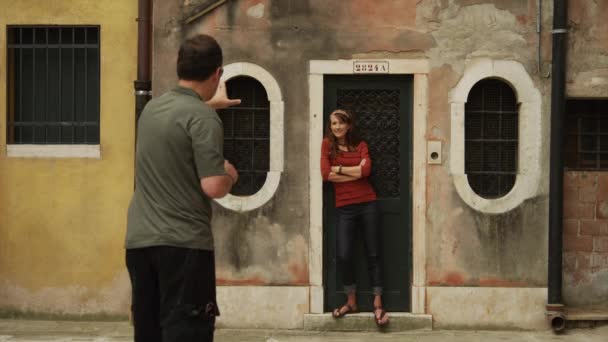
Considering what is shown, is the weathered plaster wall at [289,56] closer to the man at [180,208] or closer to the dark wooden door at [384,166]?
the dark wooden door at [384,166]

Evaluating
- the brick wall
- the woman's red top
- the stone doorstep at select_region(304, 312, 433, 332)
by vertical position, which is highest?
the woman's red top

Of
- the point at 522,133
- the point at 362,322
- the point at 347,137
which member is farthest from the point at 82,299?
the point at 522,133

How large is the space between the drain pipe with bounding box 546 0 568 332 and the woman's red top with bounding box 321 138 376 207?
173 cm

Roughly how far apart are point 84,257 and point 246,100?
238cm

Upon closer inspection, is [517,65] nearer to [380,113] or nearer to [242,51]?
[380,113]

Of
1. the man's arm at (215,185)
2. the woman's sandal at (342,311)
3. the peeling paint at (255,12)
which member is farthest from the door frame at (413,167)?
the man's arm at (215,185)

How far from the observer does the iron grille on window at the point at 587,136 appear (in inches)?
370

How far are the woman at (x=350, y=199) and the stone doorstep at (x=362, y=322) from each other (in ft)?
0.26

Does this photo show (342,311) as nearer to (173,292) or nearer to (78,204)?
(78,204)

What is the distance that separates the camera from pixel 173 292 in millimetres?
4480

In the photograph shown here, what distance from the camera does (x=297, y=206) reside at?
9.20 m

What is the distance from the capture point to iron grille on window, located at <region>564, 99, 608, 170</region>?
30.9 feet

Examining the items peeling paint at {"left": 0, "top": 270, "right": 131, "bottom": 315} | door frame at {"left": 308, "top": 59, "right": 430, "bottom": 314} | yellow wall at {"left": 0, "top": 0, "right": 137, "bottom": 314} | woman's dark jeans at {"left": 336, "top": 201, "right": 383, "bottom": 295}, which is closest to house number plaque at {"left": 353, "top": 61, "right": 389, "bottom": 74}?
door frame at {"left": 308, "top": 59, "right": 430, "bottom": 314}

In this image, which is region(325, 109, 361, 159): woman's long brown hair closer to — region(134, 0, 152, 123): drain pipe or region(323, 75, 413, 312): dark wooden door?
region(323, 75, 413, 312): dark wooden door
